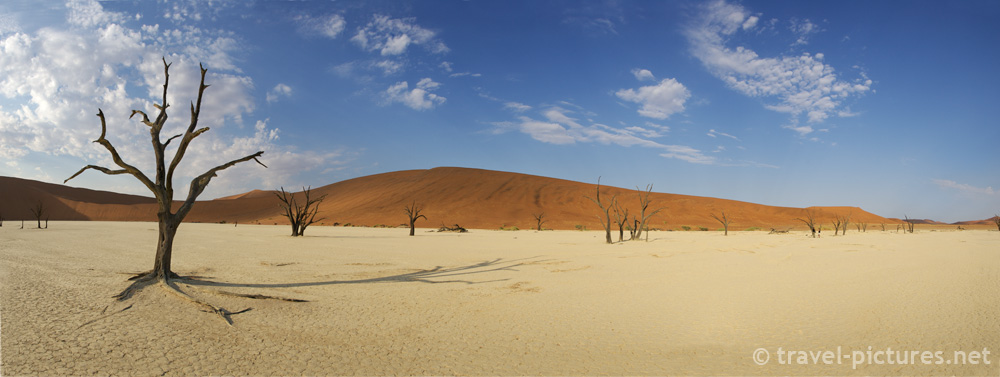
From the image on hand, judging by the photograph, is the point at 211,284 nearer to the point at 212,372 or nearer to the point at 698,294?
the point at 212,372

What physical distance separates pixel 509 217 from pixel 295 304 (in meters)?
50.9

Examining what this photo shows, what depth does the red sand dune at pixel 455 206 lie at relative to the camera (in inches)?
2190

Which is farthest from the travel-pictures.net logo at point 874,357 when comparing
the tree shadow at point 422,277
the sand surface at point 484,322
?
the tree shadow at point 422,277

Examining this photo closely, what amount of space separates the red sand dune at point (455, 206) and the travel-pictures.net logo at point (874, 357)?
45.0 metres

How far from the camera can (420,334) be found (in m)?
4.58

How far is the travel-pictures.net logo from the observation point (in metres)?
3.83

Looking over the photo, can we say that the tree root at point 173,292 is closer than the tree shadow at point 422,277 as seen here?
Yes

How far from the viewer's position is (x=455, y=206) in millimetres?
60906

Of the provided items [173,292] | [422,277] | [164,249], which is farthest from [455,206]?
[173,292]

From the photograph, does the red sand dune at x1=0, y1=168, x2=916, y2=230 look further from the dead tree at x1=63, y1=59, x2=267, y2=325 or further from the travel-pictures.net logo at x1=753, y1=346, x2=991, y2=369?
the travel-pictures.net logo at x1=753, y1=346, x2=991, y2=369

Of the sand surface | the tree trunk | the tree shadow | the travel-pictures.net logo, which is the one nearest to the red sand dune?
the tree shadow

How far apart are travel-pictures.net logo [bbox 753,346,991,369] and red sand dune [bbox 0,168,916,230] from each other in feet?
148

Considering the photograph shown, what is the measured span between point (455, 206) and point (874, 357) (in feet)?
190

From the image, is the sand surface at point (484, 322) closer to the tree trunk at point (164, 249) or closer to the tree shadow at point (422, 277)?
the tree shadow at point (422, 277)
